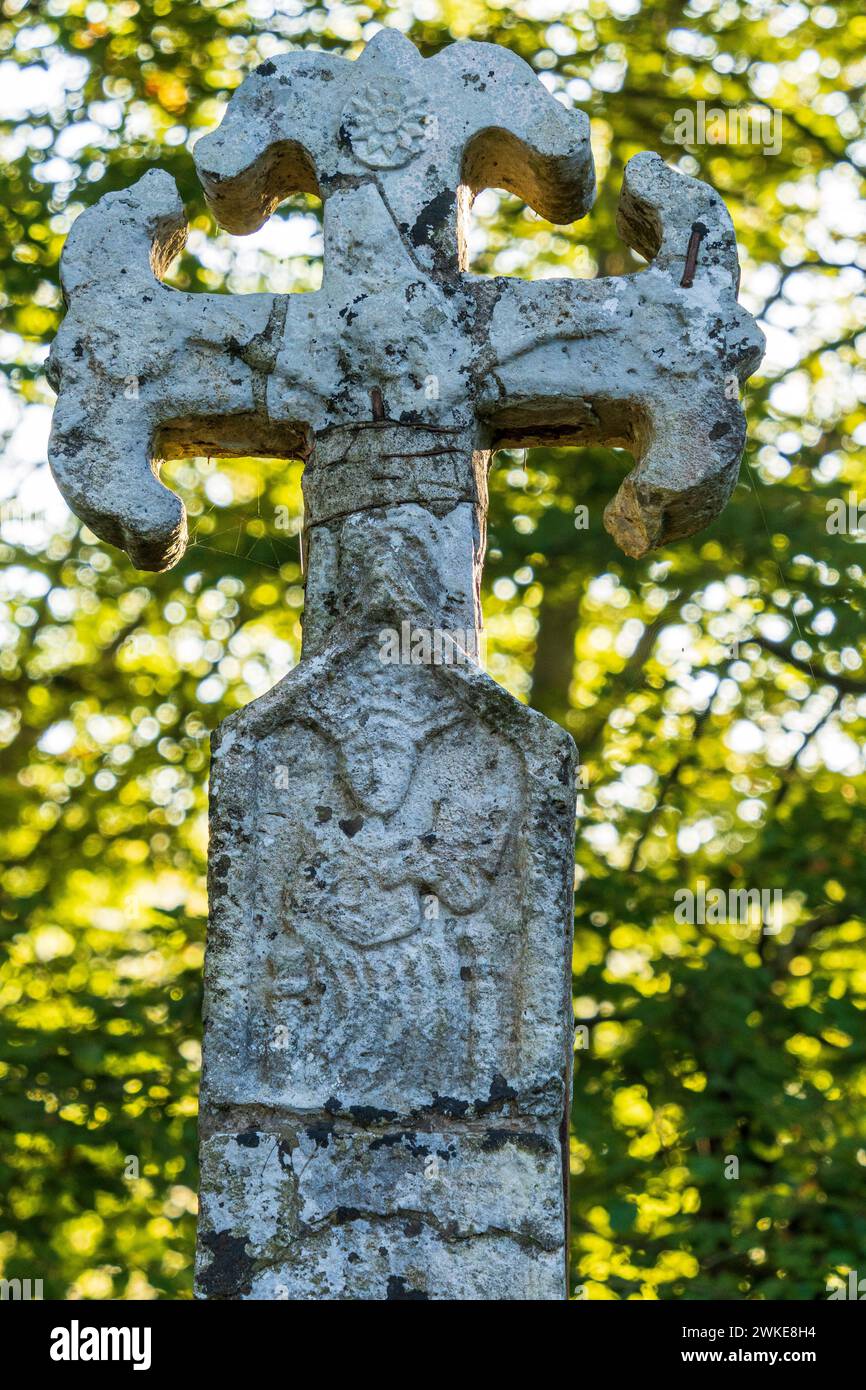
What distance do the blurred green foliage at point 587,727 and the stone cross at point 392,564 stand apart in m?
2.48

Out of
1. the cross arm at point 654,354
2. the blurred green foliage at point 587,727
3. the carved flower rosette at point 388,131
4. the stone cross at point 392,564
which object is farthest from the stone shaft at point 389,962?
the blurred green foliage at point 587,727

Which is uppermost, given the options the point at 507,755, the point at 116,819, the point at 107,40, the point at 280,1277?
the point at 107,40

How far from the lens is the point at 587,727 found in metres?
7.78

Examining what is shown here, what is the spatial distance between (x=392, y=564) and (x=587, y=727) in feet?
15.5

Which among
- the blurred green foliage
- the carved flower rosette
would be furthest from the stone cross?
the blurred green foliage

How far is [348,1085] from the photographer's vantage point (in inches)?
116

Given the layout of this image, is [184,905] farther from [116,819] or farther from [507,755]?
[507,755]

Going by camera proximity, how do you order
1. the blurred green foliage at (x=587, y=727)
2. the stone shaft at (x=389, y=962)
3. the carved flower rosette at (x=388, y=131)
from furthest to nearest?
the blurred green foliage at (x=587, y=727) → the carved flower rosette at (x=388, y=131) → the stone shaft at (x=389, y=962)

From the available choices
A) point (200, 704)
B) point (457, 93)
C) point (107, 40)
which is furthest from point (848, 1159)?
point (107, 40)

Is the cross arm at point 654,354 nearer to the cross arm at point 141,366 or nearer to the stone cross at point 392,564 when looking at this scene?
the stone cross at point 392,564

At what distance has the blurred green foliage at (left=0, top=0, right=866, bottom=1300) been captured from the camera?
20.3ft

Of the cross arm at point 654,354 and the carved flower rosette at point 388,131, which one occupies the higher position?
the carved flower rosette at point 388,131

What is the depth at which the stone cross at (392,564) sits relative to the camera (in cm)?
291

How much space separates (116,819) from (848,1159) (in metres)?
4.14
